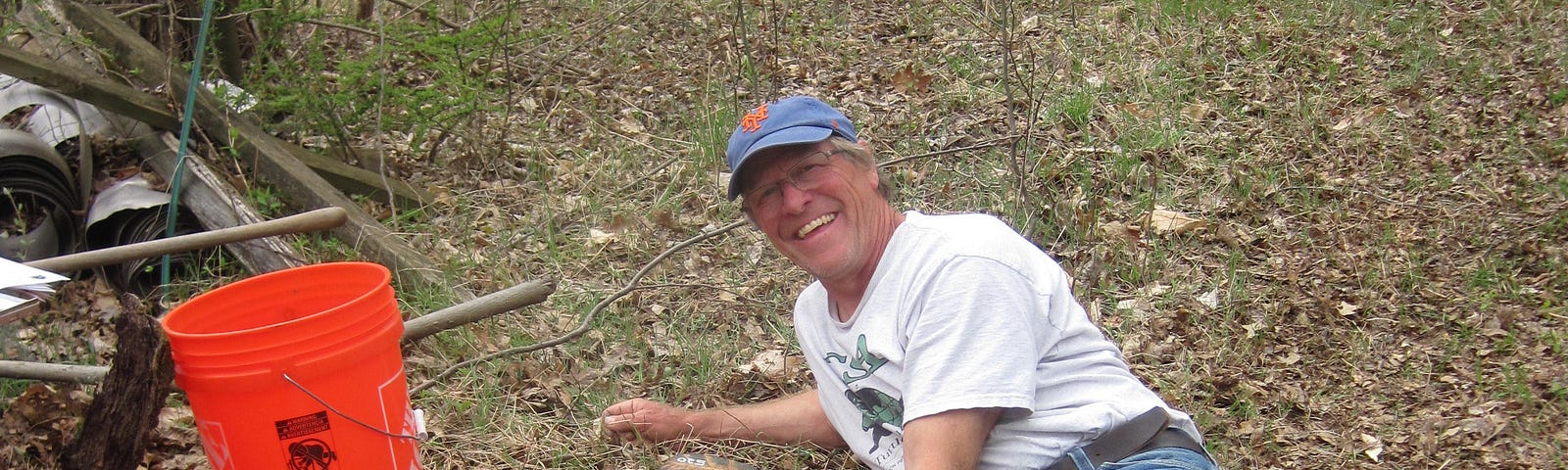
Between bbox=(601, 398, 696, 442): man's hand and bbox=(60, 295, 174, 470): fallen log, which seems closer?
bbox=(60, 295, 174, 470): fallen log

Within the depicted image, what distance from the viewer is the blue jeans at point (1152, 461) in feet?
8.37

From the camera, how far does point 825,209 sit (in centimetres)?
278

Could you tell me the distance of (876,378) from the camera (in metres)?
2.79

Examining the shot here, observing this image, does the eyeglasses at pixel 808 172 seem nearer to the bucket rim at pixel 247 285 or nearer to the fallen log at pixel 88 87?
the bucket rim at pixel 247 285

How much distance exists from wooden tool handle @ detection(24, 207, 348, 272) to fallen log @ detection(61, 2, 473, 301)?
3.40ft

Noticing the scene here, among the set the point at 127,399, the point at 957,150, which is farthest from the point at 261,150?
the point at 957,150

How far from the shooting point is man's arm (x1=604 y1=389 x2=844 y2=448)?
349 cm

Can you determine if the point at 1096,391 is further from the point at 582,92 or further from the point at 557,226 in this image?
the point at 582,92

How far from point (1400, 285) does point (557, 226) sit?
3.53 metres

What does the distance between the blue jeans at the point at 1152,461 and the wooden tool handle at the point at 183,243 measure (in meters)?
2.34

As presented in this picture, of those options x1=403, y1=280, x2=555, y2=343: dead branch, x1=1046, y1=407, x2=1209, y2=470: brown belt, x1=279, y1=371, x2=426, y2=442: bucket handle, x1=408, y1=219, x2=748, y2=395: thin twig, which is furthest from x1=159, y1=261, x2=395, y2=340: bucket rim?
x1=1046, y1=407, x2=1209, y2=470: brown belt

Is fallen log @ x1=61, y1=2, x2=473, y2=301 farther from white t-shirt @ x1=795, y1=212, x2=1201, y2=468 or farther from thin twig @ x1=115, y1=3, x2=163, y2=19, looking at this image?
white t-shirt @ x1=795, y1=212, x2=1201, y2=468

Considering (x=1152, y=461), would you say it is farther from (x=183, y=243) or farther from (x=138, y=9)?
(x=138, y=9)

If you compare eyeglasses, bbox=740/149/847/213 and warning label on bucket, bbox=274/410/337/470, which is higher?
eyeglasses, bbox=740/149/847/213
